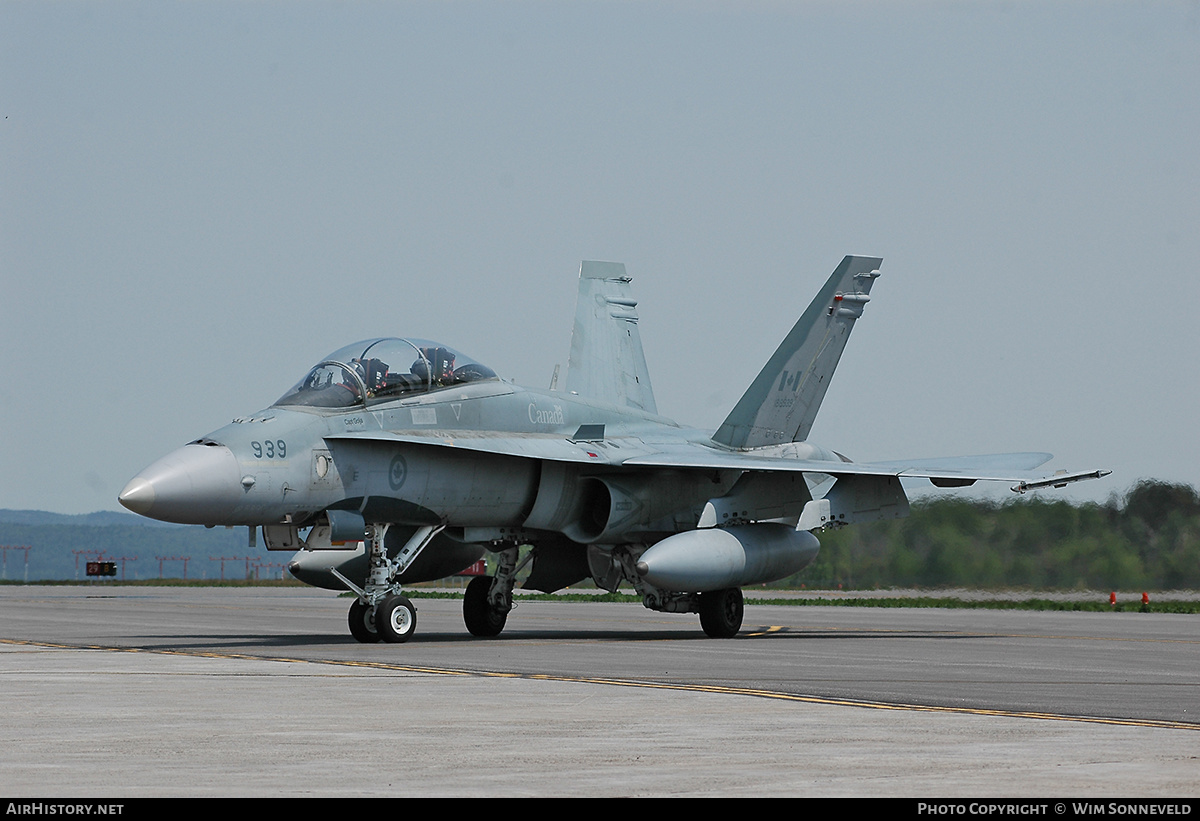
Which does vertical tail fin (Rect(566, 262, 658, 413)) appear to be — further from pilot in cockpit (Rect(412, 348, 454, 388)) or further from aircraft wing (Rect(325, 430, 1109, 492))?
pilot in cockpit (Rect(412, 348, 454, 388))

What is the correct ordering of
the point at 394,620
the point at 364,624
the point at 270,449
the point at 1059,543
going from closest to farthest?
the point at 270,449, the point at 394,620, the point at 364,624, the point at 1059,543

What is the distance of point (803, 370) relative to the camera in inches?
950

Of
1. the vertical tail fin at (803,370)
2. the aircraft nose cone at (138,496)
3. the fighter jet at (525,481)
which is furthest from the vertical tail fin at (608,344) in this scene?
the aircraft nose cone at (138,496)

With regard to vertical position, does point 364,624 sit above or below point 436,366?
below

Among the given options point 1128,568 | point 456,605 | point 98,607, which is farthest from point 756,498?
point 98,607

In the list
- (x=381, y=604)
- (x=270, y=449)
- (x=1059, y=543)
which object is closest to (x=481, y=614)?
(x=381, y=604)

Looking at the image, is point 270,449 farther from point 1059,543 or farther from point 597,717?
point 1059,543

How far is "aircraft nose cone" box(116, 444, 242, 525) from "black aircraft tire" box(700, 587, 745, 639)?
686 centimetres

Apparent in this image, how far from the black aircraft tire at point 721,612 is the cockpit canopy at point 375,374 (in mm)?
4514

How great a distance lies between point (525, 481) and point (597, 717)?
10423 mm

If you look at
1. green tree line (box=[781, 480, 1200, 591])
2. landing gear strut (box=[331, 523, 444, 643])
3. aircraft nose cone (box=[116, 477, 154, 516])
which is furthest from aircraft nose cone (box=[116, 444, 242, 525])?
green tree line (box=[781, 480, 1200, 591])

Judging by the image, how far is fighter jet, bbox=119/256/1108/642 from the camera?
1786 centimetres
